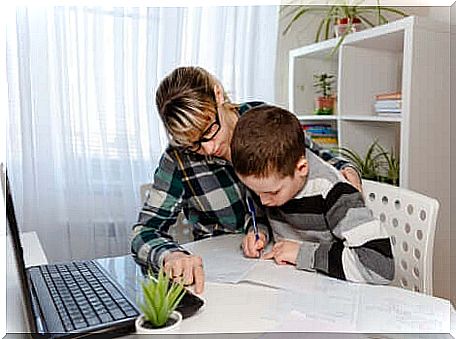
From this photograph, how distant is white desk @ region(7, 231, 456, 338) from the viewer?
0.72 m

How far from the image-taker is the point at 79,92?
78.5 inches

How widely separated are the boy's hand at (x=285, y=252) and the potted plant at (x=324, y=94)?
1315 mm

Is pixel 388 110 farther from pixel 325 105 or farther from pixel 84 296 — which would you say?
pixel 84 296

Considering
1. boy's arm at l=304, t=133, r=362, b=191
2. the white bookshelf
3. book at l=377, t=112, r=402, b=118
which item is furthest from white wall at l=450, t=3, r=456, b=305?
boy's arm at l=304, t=133, r=362, b=191

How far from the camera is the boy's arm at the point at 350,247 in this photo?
3.01ft

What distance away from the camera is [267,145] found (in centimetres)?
100

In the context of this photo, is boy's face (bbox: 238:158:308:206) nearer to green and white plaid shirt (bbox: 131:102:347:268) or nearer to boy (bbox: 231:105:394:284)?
boy (bbox: 231:105:394:284)

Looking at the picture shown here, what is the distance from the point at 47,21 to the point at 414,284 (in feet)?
5.12

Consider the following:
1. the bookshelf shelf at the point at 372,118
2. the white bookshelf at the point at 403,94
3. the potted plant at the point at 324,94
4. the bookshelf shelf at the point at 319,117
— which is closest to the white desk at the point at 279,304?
the white bookshelf at the point at 403,94

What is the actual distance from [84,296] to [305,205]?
46 centimetres

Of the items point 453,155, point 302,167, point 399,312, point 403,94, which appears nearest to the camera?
point 399,312

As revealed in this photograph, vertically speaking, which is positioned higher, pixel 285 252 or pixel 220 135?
pixel 220 135

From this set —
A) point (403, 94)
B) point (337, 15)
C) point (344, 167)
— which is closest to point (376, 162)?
point (403, 94)

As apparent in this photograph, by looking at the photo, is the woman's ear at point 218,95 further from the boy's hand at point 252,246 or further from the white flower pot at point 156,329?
the white flower pot at point 156,329
